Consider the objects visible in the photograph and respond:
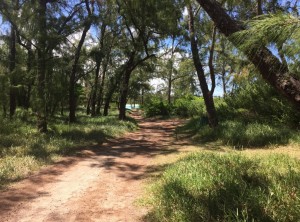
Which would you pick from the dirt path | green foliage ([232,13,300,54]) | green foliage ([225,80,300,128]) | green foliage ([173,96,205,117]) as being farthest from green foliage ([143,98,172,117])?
green foliage ([232,13,300,54])

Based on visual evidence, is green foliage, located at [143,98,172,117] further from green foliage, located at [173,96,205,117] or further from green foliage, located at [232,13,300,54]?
green foliage, located at [232,13,300,54]

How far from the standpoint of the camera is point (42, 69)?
13461 mm

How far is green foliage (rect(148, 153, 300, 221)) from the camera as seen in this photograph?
13.6 ft

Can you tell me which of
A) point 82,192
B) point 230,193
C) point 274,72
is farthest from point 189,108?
point 274,72

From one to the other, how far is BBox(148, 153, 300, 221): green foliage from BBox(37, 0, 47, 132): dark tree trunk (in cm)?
833

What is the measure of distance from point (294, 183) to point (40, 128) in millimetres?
11166

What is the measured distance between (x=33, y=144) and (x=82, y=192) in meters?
4.87

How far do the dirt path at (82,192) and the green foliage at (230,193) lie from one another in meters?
0.62

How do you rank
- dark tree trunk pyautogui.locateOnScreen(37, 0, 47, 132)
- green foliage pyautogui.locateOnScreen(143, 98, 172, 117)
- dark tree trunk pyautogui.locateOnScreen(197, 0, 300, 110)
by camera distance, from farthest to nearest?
green foliage pyautogui.locateOnScreen(143, 98, 172, 117), dark tree trunk pyautogui.locateOnScreen(37, 0, 47, 132), dark tree trunk pyautogui.locateOnScreen(197, 0, 300, 110)

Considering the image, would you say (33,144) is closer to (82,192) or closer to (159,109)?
(82,192)

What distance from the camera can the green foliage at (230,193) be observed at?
414cm

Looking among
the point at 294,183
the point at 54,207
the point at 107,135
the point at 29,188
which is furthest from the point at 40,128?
the point at 294,183

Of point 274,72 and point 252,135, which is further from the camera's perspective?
point 252,135

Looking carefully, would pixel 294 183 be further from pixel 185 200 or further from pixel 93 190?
pixel 93 190
